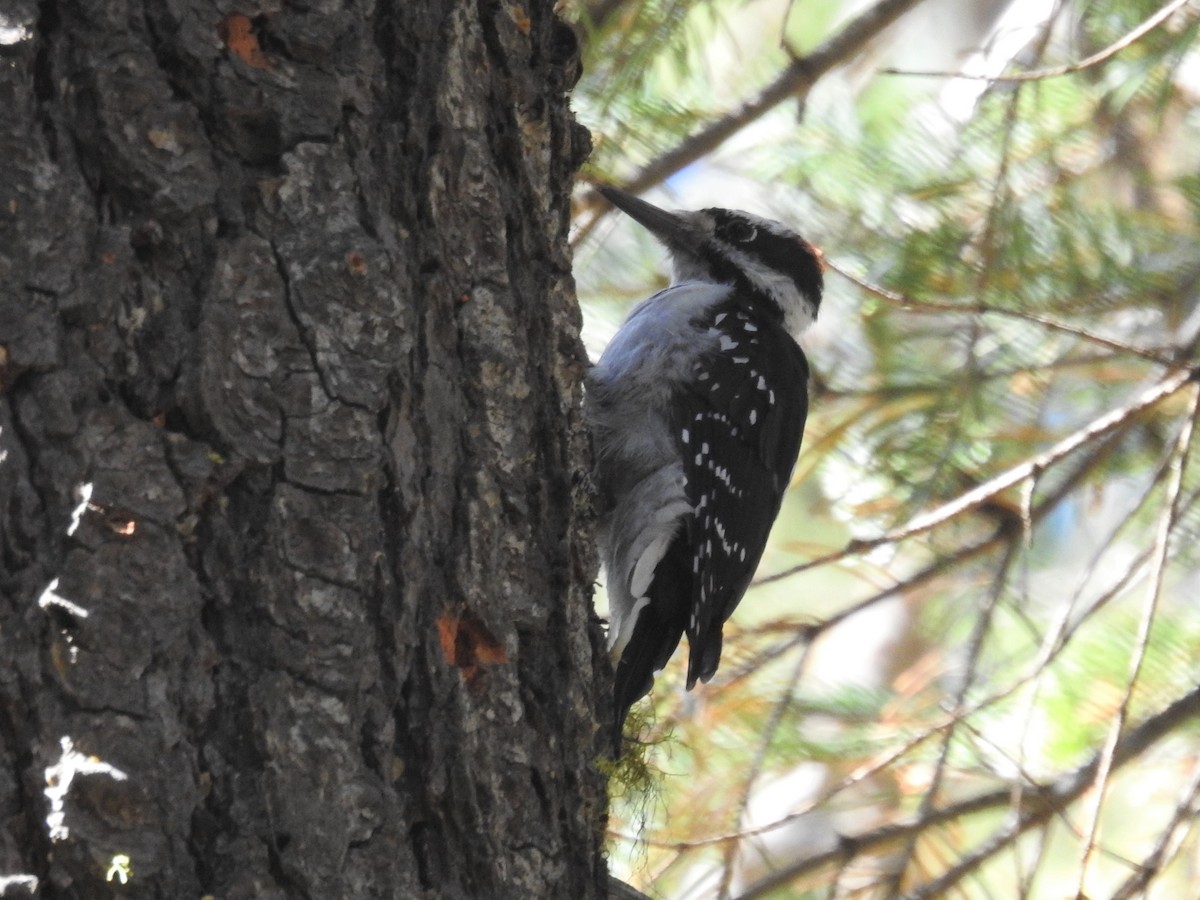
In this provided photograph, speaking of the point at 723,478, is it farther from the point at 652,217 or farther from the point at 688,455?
the point at 652,217

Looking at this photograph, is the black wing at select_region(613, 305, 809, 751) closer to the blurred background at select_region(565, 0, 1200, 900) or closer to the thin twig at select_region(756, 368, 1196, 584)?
the blurred background at select_region(565, 0, 1200, 900)

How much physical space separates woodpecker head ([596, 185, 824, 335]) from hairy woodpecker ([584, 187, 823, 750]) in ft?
0.74

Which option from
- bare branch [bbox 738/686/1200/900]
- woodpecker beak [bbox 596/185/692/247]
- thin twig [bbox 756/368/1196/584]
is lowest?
bare branch [bbox 738/686/1200/900]

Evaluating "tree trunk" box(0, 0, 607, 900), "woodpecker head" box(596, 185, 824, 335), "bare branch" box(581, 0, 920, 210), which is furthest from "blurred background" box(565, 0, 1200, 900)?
"tree trunk" box(0, 0, 607, 900)

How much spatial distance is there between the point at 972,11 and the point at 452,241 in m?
7.26

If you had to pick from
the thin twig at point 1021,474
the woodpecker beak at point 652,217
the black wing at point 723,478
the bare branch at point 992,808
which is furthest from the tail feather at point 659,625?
the woodpecker beak at point 652,217

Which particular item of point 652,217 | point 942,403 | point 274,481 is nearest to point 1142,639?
point 942,403

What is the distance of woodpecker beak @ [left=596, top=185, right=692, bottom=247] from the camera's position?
10.4ft

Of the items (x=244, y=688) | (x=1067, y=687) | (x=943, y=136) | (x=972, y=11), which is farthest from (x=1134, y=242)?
(x=972, y=11)

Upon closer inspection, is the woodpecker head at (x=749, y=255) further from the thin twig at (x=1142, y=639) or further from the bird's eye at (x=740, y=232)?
the thin twig at (x=1142, y=639)

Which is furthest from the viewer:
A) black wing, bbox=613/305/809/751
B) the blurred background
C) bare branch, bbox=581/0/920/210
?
bare branch, bbox=581/0/920/210

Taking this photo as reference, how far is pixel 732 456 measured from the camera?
3172 mm

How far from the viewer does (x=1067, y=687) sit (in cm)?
375

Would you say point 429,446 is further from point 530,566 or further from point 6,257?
point 6,257
